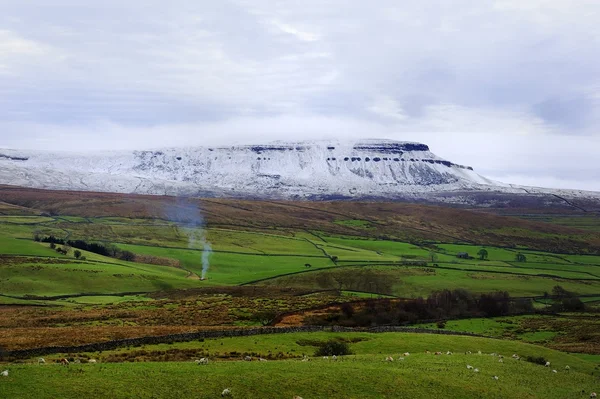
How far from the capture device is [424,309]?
76.8 m

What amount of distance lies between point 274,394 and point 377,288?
271 feet

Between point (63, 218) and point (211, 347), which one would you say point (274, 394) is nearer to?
point (211, 347)

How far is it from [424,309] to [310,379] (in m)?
48.2

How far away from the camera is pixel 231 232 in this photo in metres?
172

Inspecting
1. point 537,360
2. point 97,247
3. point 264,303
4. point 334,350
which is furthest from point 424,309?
point 97,247

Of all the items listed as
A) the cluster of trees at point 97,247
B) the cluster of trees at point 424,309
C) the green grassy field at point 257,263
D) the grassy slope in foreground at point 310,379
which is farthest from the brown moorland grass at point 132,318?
the cluster of trees at point 97,247

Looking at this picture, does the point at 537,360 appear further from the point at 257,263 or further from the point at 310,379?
the point at 257,263

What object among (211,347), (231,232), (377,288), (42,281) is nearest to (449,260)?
(377,288)

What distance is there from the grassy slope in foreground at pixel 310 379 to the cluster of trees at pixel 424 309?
23.1 meters

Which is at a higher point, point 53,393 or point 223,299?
point 53,393

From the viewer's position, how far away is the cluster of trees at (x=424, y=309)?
67.6 m

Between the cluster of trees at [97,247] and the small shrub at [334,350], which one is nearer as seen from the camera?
the small shrub at [334,350]

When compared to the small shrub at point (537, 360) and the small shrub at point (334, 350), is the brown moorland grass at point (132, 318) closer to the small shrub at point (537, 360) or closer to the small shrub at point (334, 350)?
the small shrub at point (334, 350)

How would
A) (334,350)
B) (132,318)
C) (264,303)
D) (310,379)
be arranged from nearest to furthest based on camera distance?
(310,379), (334,350), (132,318), (264,303)
